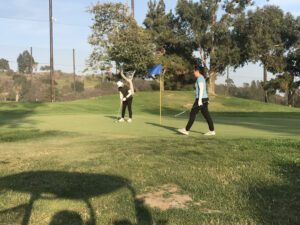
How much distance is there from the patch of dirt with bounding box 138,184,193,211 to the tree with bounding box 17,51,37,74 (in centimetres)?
5611

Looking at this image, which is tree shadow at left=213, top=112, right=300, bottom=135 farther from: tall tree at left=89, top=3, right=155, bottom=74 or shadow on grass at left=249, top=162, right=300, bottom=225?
tall tree at left=89, top=3, right=155, bottom=74

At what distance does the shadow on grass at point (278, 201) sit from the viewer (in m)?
5.73

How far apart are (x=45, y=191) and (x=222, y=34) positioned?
154 feet

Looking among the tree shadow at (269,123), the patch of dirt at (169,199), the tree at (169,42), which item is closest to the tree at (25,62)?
the tree at (169,42)

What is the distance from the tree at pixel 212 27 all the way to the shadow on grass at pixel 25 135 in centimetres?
3859

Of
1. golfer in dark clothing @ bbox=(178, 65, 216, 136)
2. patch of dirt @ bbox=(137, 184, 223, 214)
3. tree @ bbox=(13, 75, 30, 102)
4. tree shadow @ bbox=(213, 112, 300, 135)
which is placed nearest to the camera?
patch of dirt @ bbox=(137, 184, 223, 214)

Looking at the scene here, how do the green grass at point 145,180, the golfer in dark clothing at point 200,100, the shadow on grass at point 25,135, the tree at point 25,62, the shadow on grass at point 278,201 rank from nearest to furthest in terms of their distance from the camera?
the shadow on grass at point 278,201 < the green grass at point 145,180 < the golfer in dark clothing at point 200,100 < the shadow on grass at point 25,135 < the tree at point 25,62

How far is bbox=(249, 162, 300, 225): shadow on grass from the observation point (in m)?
5.73

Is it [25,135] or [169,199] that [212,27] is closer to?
[25,135]

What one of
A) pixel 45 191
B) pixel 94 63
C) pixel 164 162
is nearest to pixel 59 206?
pixel 45 191

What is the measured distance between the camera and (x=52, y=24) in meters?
45.2

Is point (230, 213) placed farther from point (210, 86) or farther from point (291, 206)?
point (210, 86)

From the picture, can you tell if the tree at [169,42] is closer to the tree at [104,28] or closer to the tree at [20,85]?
the tree at [104,28]

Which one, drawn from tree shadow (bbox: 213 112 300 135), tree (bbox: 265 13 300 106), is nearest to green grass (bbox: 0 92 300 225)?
tree shadow (bbox: 213 112 300 135)
